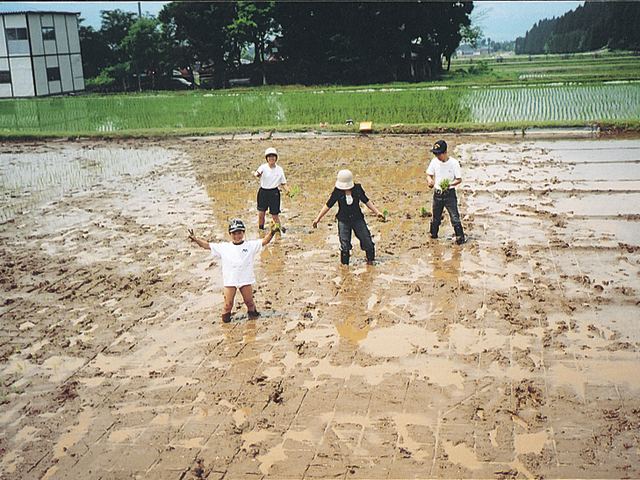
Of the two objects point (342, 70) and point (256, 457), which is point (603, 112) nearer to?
point (256, 457)

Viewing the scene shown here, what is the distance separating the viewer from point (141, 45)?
4441cm

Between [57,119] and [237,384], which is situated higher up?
[57,119]

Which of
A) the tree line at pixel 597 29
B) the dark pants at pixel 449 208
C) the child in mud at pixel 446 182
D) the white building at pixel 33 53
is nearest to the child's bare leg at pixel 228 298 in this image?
the child in mud at pixel 446 182

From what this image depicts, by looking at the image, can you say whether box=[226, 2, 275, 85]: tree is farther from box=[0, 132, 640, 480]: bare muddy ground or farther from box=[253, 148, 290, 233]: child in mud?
box=[253, 148, 290, 233]: child in mud

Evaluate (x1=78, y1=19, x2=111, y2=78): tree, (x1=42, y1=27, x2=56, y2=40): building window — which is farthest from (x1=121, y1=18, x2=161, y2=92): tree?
(x1=42, y1=27, x2=56, y2=40): building window

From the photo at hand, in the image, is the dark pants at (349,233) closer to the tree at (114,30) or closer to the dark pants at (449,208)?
the dark pants at (449,208)

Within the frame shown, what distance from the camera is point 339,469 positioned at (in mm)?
4395

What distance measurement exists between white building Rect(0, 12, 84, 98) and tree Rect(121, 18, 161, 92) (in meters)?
3.91

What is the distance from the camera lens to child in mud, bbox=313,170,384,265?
8258 millimetres

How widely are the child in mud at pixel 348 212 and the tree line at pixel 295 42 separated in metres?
35.0

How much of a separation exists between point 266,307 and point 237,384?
5.74 ft

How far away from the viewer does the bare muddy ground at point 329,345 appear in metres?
4.61

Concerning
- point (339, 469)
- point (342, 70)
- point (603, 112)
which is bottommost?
point (339, 469)

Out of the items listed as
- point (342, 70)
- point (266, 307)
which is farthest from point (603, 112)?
point (342, 70)
